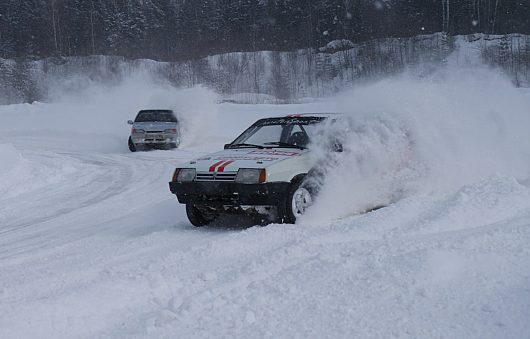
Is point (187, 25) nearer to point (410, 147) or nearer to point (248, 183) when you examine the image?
point (410, 147)

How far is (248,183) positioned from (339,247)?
1.46 meters

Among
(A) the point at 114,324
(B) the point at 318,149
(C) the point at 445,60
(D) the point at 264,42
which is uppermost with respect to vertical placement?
(D) the point at 264,42

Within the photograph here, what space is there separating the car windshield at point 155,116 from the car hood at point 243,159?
41.0 feet

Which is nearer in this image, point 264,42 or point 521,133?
point 521,133

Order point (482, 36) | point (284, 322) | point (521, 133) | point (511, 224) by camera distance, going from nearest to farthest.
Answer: point (284, 322) → point (511, 224) → point (521, 133) → point (482, 36)

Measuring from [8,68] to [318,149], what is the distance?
59031 mm

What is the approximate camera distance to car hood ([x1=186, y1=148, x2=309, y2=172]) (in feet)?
19.6

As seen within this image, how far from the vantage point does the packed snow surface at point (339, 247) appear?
3.30 meters

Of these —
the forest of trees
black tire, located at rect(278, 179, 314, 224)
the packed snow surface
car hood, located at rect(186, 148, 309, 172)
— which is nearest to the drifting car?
the packed snow surface

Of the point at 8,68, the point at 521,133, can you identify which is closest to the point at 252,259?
the point at 521,133

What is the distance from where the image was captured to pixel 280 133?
7.15m

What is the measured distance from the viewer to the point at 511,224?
16.8 feet

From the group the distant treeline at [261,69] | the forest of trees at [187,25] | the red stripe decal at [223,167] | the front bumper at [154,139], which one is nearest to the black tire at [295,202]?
the red stripe decal at [223,167]

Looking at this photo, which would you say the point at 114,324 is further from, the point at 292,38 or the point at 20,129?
the point at 292,38
